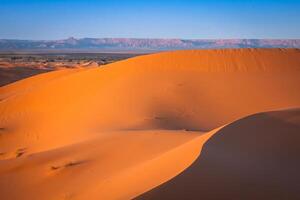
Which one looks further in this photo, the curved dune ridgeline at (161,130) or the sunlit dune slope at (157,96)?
the sunlit dune slope at (157,96)

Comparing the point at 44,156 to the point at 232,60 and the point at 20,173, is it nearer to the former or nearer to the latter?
the point at 20,173

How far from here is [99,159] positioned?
7527mm

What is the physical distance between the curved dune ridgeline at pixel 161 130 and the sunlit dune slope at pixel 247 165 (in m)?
0.01

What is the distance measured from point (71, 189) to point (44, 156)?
2489 millimetres

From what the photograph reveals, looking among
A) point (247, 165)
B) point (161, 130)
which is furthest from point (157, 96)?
point (247, 165)

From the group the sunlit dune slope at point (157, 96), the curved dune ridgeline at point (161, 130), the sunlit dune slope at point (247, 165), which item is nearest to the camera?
the sunlit dune slope at point (247, 165)

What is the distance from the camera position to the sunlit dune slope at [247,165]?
4188 millimetres

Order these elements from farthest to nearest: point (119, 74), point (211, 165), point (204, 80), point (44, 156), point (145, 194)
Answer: point (119, 74) → point (204, 80) → point (44, 156) → point (211, 165) → point (145, 194)

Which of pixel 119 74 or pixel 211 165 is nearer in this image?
pixel 211 165

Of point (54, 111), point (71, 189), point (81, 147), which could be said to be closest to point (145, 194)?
point (71, 189)

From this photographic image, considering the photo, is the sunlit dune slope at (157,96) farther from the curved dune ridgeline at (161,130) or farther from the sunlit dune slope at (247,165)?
the sunlit dune slope at (247,165)

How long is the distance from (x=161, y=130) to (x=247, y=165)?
528cm

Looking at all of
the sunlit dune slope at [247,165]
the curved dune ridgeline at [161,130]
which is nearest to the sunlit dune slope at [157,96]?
the curved dune ridgeline at [161,130]

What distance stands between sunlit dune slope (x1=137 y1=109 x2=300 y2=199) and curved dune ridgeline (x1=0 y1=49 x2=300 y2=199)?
0.05 ft
